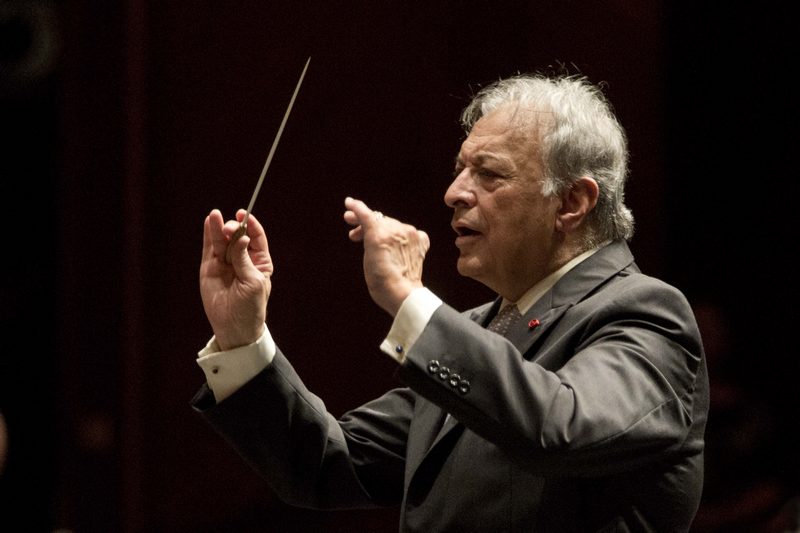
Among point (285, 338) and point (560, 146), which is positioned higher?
point (560, 146)

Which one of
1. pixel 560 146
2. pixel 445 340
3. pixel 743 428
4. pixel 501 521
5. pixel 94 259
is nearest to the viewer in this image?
pixel 445 340

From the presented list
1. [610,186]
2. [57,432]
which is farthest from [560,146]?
[57,432]

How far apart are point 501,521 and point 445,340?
282 mm

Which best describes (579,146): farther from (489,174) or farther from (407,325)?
(407,325)

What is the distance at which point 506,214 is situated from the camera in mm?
1713

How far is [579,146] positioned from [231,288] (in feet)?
1.87

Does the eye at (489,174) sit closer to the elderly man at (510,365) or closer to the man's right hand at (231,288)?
the elderly man at (510,365)

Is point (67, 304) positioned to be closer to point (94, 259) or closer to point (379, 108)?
point (94, 259)

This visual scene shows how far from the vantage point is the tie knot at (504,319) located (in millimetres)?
1709

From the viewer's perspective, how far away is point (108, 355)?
8.91 feet

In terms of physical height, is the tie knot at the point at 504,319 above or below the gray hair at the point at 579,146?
below

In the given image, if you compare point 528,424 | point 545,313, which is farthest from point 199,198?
point 528,424

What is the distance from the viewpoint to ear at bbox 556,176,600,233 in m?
1.73

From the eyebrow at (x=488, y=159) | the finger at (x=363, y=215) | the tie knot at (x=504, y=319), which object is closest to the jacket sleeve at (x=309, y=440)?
the tie knot at (x=504, y=319)
